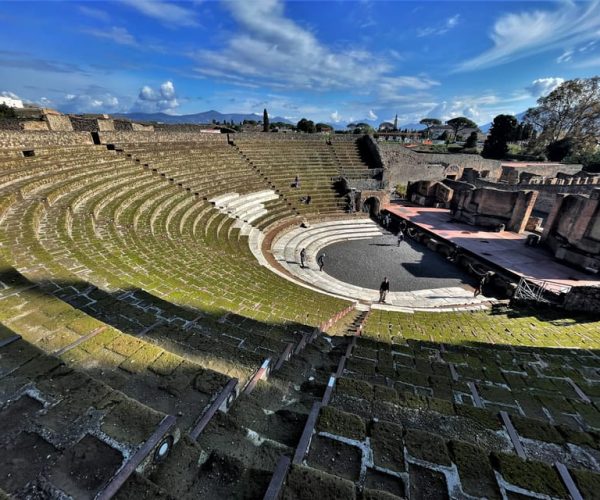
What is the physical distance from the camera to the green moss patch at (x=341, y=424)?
88.2 inches

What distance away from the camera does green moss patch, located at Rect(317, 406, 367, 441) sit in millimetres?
2241

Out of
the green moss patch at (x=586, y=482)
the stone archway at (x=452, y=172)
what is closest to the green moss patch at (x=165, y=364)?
the green moss patch at (x=586, y=482)

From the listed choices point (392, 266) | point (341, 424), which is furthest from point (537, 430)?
point (392, 266)

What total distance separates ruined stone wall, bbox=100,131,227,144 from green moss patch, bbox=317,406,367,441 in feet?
60.5

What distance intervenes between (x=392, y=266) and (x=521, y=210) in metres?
10.6

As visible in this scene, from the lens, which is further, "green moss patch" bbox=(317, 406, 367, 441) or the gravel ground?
the gravel ground

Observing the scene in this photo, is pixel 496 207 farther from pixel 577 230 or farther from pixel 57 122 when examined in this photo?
pixel 57 122

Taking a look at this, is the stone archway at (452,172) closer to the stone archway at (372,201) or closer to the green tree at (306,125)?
the stone archway at (372,201)

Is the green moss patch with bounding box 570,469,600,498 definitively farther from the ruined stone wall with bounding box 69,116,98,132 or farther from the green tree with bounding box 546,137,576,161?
the green tree with bounding box 546,137,576,161

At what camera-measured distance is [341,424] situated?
2.29 m

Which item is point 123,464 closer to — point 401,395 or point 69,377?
point 69,377

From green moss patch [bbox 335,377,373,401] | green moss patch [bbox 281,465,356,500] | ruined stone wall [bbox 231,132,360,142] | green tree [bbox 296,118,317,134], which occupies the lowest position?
green moss patch [bbox 335,377,373,401]

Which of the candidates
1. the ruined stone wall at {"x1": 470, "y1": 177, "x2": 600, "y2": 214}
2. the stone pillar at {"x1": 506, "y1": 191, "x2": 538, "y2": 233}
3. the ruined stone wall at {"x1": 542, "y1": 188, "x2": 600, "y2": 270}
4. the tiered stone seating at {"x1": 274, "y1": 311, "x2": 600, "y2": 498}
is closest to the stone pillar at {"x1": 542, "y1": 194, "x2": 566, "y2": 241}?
the ruined stone wall at {"x1": 542, "y1": 188, "x2": 600, "y2": 270}

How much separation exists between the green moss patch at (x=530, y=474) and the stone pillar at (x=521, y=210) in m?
20.2
